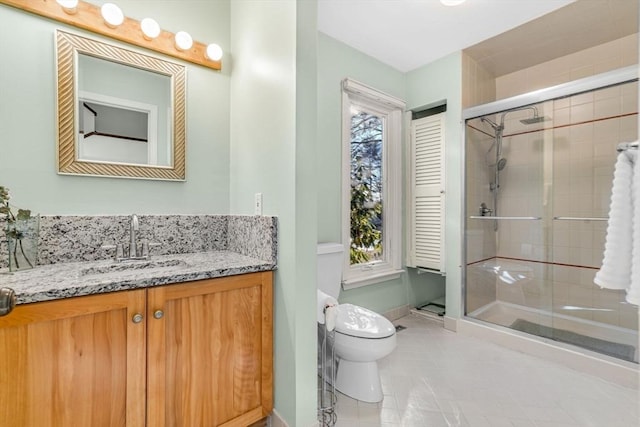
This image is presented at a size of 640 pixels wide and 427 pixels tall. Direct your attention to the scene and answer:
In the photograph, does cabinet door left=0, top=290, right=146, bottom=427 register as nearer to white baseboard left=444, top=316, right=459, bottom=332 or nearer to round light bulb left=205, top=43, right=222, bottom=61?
round light bulb left=205, top=43, right=222, bottom=61

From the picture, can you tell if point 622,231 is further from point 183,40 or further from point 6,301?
point 183,40

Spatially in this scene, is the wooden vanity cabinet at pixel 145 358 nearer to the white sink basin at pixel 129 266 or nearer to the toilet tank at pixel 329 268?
the white sink basin at pixel 129 266

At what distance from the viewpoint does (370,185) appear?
2.71m

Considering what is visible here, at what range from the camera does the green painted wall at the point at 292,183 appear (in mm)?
1279

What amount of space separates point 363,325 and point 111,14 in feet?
6.75

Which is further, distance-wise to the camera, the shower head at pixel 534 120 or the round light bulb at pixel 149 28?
the shower head at pixel 534 120

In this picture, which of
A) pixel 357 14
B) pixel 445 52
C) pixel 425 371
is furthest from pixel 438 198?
pixel 357 14

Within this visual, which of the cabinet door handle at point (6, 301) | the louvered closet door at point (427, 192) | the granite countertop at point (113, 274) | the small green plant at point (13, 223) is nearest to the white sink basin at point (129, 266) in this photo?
the granite countertop at point (113, 274)

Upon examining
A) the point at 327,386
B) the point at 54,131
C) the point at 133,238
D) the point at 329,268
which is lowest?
the point at 327,386

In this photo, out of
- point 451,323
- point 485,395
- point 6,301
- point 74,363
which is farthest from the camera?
point 451,323

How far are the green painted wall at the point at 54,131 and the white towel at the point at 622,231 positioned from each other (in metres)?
1.71

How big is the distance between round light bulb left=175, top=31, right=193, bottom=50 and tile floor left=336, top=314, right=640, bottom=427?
2159 millimetres

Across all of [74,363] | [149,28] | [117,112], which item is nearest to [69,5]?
[149,28]

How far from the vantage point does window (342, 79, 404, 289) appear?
2438mm
